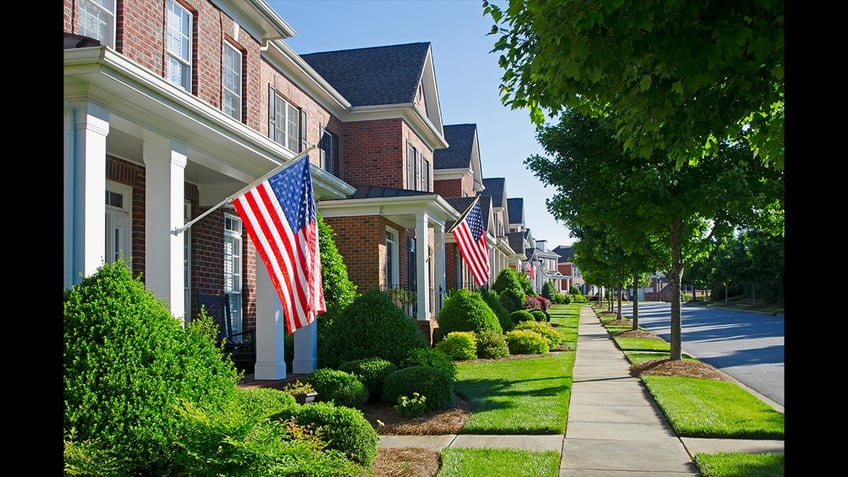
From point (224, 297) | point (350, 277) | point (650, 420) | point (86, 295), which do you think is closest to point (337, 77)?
point (350, 277)

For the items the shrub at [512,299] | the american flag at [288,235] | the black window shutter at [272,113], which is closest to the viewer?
the american flag at [288,235]

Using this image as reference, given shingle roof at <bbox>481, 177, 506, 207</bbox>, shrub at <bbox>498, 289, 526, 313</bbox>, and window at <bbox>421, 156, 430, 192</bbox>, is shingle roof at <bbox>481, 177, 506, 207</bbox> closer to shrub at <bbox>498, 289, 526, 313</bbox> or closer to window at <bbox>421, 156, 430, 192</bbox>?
shrub at <bbox>498, 289, 526, 313</bbox>

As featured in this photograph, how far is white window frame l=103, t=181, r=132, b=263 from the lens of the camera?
1062 centimetres

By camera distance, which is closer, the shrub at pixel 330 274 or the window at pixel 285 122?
the shrub at pixel 330 274

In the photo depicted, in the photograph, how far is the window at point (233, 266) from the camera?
1384 centimetres

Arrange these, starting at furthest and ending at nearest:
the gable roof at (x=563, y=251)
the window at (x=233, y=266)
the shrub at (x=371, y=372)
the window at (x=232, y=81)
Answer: the gable roof at (x=563, y=251), the window at (x=233, y=266), the window at (x=232, y=81), the shrub at (x=371, y=372)

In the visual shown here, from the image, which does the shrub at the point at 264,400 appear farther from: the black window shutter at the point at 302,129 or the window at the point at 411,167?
the window at the point at 411,167

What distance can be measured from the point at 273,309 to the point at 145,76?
4.57 m

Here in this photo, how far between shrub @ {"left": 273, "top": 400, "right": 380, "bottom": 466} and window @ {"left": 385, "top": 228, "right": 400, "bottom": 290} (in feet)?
44.6

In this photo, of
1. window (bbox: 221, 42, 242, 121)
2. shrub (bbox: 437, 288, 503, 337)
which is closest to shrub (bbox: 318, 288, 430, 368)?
window (bbox: 221, 42, 242, 121)

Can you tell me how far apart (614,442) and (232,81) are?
29.7 ft

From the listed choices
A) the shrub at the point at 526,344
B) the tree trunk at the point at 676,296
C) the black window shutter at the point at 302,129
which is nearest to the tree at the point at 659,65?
the tree trunk at the point at 676,296

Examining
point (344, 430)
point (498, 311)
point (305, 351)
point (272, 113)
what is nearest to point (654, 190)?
point (305, 351)

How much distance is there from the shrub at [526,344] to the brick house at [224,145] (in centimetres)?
233
